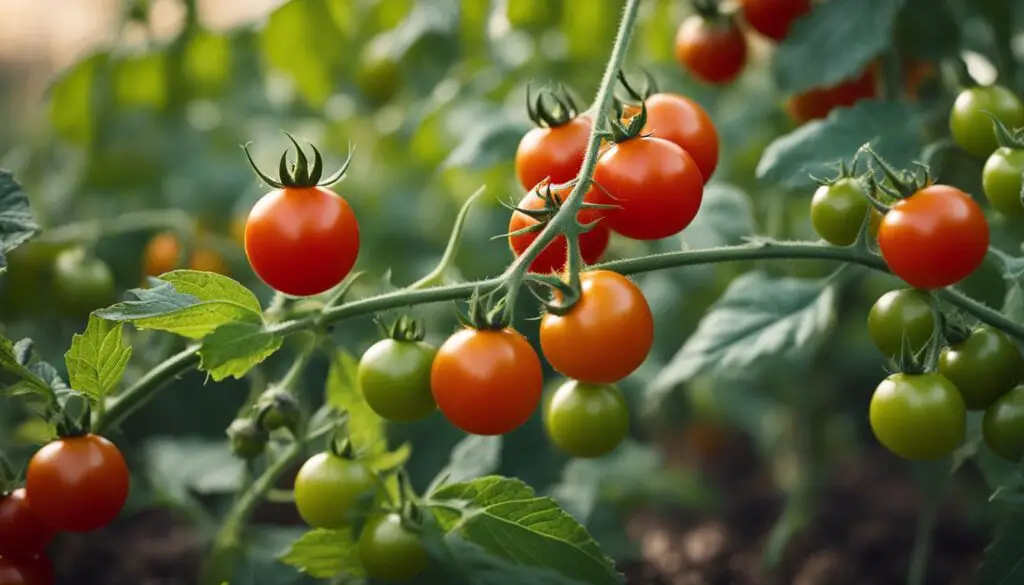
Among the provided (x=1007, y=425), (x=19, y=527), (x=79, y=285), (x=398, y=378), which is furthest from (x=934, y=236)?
(x=79, y=285)

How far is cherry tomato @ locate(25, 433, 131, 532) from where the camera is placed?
1309 millimetres

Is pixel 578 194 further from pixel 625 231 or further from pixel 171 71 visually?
pixel 171 71

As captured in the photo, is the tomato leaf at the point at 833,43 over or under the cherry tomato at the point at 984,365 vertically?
over

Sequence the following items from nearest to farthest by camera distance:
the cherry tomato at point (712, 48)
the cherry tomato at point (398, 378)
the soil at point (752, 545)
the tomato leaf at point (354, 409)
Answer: the cherry tomato at point (398, 378) → the tomato leaf at point (354, 409) → the cherry tomato at point (712, 48) → the soil at point (752, 545)

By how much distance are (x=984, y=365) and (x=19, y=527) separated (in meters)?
1.13

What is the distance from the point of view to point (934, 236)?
1.22 meters

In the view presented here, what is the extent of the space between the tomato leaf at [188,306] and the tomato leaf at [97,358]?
90 millimetres

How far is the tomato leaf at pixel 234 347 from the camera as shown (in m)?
1.22

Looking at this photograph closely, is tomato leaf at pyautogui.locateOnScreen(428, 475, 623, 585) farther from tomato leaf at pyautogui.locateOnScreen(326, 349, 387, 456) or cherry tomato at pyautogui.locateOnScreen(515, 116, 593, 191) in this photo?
cherry tomato at pyautogui.locateOnScreen(515, 116, 593, 191)

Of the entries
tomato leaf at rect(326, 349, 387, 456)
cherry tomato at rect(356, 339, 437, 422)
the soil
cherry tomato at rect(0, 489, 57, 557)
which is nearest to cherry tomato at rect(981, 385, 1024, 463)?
cherry tomato at rect(356, 339, 437, 422)

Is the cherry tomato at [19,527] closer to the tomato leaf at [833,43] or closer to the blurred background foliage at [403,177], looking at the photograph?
the blurred background foliage at [403,177]

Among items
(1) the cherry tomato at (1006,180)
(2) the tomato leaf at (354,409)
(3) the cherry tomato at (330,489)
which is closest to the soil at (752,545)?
(2) the tomato leaf at (354,409)

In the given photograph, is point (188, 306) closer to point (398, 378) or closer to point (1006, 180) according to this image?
point (398, 378)

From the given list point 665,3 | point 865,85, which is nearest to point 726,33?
point 865,85
